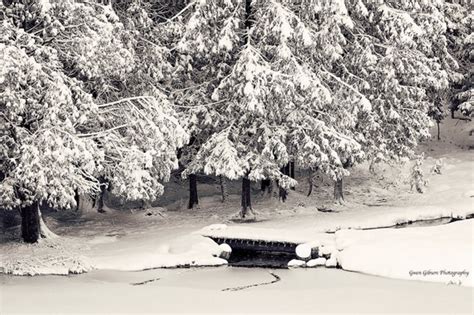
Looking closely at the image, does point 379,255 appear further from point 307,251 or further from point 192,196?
point 192,196

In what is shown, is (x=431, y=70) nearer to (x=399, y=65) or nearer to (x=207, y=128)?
(x=399, y=65)

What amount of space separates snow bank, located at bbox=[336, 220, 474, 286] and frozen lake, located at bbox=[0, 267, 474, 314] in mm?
432

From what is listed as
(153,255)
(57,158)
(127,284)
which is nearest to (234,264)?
(153,255)

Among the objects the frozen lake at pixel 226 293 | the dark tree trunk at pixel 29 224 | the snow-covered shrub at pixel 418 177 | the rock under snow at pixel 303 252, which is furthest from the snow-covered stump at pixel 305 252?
the snow-covered shrub at pixel 418 177

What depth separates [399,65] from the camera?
2198 centimetres

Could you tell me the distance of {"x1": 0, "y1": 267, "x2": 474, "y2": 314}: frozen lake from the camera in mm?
11109

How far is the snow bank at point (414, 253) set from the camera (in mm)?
13844

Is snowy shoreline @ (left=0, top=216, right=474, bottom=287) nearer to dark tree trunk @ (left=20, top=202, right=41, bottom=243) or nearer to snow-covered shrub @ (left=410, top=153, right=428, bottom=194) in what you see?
dark tree trunk @ (left=20, top=202, right=41, bottom=243)

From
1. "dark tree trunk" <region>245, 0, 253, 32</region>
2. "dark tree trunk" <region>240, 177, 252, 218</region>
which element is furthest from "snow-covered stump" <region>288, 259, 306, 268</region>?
"dark tree trunk" <region>245, 0, 253, 32</region>

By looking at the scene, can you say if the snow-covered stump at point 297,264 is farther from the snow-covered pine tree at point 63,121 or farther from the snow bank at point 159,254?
the snow-covered pine tree at point 63,121

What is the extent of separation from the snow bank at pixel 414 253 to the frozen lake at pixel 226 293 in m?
0.43

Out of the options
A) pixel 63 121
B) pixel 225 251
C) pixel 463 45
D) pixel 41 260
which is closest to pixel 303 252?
pixel 225 251

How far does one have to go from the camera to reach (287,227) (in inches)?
782

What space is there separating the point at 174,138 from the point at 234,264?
4.07 m
